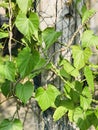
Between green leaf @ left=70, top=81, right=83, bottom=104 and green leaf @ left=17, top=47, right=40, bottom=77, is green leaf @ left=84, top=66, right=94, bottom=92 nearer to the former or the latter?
green leaf @ left=70, top=81, right=83, bottom=104

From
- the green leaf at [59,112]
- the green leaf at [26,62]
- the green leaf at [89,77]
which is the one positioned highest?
the green leaf at [26,62]

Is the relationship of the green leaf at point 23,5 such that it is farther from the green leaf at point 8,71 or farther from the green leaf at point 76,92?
the green leaf at point 76,92

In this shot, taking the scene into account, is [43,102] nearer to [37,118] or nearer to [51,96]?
[51,96]

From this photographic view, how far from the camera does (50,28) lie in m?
1.41

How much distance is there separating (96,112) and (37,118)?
300 millimetres

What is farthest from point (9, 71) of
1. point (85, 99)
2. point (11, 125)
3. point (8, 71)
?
point (85, 99)

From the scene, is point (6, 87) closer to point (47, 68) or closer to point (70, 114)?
→ point (47, 68)

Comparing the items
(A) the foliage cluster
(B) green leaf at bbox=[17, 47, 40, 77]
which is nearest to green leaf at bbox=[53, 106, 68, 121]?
(A) the foliage cluster

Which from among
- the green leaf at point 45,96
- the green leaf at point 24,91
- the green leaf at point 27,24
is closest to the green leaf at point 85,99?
the green leaf at point 45,96

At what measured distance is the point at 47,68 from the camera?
1431 mm

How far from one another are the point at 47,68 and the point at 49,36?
4.9 inches

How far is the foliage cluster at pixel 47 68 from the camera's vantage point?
1.32 metres

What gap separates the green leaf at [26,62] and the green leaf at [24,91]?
7 centimetres

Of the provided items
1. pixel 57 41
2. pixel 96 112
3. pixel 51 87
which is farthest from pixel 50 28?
pixel 96 112
